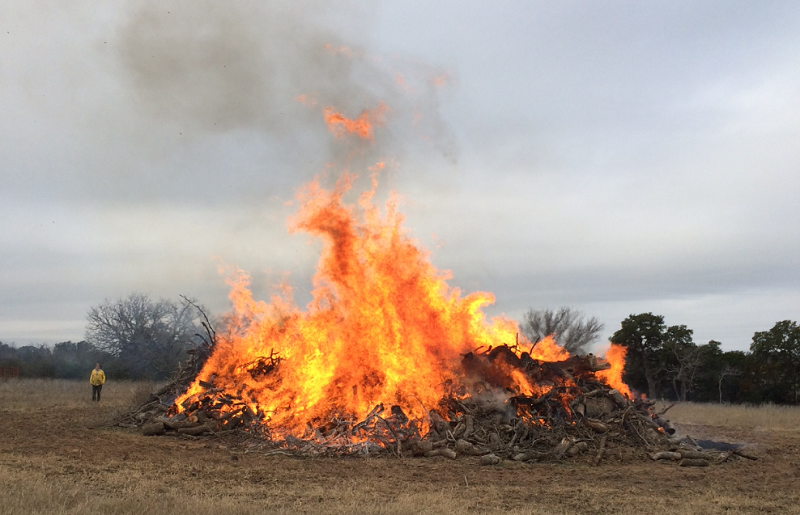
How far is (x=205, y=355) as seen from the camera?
1961 cm

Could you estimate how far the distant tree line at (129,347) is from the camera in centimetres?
4125

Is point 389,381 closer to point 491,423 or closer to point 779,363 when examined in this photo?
point 491,423

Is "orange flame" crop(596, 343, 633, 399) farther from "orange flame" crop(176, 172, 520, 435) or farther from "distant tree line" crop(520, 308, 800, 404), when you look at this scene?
"distant tree line" crop(520, 308, 800, 404)

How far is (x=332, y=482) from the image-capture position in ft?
34.7

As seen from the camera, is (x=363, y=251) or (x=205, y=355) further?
(x=205, y=355)

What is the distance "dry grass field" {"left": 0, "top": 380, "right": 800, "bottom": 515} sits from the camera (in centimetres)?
830

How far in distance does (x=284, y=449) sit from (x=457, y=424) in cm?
430

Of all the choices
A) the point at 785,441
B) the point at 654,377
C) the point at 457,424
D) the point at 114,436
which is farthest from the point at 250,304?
the point at 654,377

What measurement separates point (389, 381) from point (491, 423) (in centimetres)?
294

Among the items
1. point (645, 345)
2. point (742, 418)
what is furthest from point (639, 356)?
point (742, 418)

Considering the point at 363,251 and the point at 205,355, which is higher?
the point at 363,251

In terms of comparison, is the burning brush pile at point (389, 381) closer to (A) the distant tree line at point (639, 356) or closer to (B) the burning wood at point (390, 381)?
(B) the burning wood at point (390, 381)

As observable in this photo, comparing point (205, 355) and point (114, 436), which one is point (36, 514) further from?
point (205, 355)

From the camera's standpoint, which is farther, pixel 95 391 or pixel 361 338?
pixel 95 391
